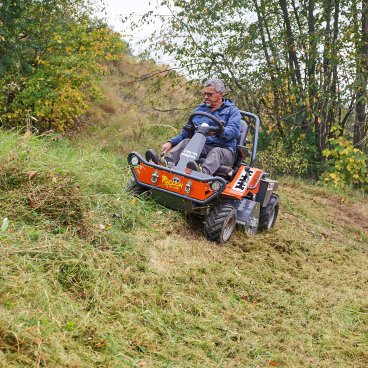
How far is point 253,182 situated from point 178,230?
126 centimetres

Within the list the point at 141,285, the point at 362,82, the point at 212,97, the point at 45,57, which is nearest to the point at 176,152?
the point at 212,97

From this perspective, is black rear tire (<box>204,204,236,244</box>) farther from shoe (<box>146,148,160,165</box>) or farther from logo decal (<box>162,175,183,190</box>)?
shoe (<box>146,148,160,165</box>)

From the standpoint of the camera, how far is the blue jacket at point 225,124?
708 cm

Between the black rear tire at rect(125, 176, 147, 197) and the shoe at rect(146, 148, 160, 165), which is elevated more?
the shoe at rect(146, 148, 160, 165)

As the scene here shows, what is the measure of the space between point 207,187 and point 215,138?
1021 millimetres

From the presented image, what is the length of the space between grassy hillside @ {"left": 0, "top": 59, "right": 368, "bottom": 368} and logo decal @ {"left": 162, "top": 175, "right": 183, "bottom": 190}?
32cm

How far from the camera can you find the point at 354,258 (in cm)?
744

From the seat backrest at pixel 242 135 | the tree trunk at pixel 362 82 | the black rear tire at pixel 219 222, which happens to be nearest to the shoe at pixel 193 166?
the black rear tire at pixel 219 222

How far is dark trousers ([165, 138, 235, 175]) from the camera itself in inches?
267

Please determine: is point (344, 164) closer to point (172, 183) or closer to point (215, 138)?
point (215, 138)

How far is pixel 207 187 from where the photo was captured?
6359 mm

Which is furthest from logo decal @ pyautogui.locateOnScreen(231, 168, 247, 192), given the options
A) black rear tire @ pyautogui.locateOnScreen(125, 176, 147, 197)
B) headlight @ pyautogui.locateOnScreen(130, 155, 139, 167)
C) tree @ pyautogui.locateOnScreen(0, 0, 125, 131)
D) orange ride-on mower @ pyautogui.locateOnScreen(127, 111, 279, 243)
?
tree @ pyautogui.locateOnScreen(0, 0, 125, 131)

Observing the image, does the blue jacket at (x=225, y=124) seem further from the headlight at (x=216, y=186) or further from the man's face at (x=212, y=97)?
the headlight at (x=216, y=186)

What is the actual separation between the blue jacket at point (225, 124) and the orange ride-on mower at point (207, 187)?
0.12 meters
